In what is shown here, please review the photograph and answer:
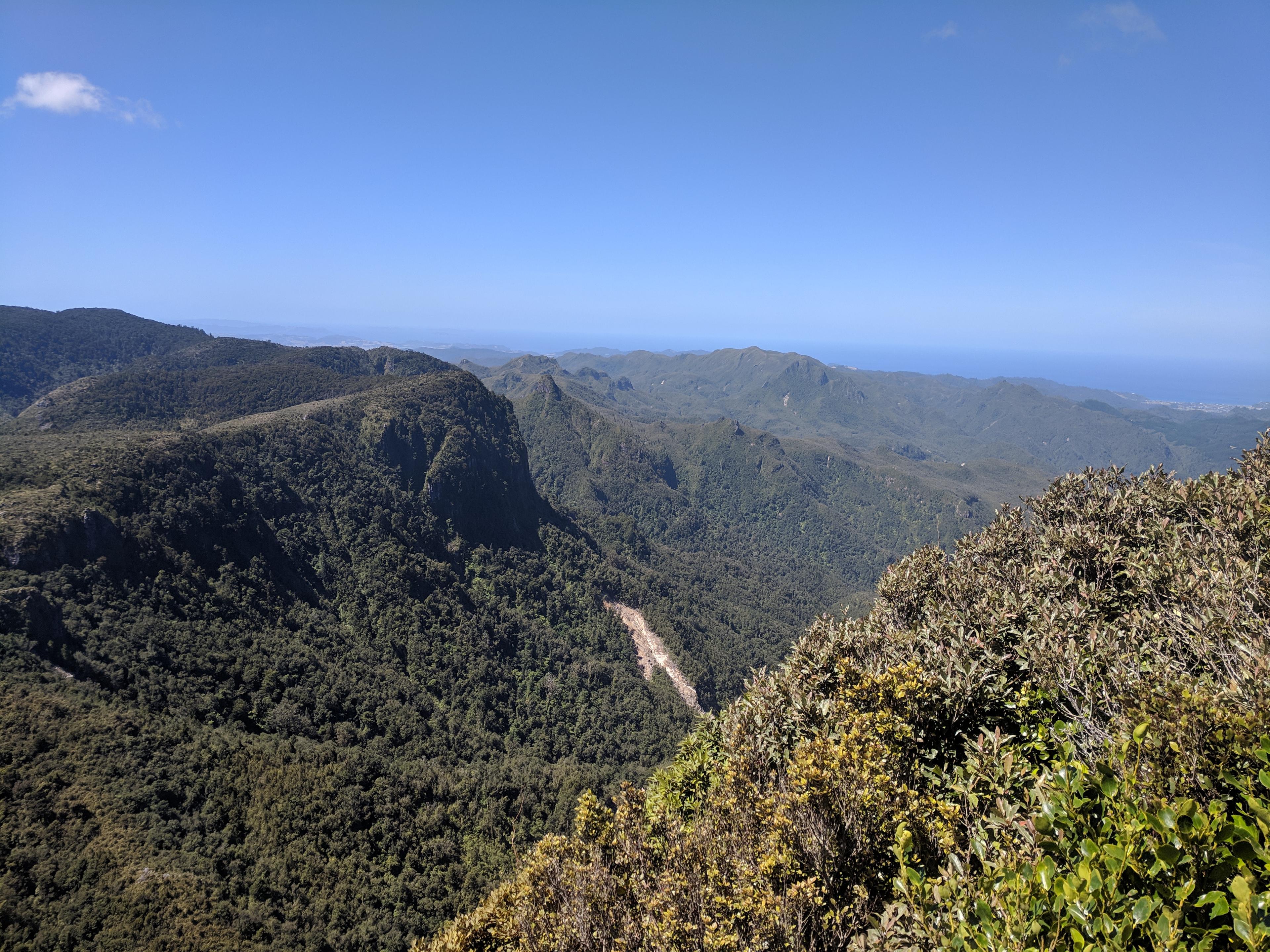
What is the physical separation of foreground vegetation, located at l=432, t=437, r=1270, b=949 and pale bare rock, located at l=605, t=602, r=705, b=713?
302ft

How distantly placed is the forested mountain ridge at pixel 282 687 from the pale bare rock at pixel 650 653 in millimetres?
3387

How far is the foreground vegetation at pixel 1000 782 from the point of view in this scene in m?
5.30

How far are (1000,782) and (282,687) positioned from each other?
261 feet

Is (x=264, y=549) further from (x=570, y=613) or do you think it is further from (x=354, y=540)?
(x=570, y=613)

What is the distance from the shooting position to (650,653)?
115 metres

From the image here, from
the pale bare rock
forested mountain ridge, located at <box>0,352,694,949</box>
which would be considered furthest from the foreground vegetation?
the pale bare rock

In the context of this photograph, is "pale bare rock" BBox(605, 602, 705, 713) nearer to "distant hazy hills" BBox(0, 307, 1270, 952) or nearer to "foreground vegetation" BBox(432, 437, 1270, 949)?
"distant hazy hills" BBox(0, 307, 1270, 952)

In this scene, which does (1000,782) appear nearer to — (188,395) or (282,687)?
(282,687)

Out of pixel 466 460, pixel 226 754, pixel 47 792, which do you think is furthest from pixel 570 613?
pixel 47 792

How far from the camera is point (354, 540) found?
335 ft

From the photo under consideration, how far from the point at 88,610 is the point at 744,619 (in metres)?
129

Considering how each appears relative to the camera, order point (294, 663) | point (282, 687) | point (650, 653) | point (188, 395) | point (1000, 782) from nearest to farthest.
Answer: point (1000, 782), point (282, 687), point (294, 663), point (650, 653), point (188, 395)

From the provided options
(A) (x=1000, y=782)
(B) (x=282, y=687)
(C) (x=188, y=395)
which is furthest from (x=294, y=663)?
(C) (x=188, y=395)

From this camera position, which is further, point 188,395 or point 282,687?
point 188,395
